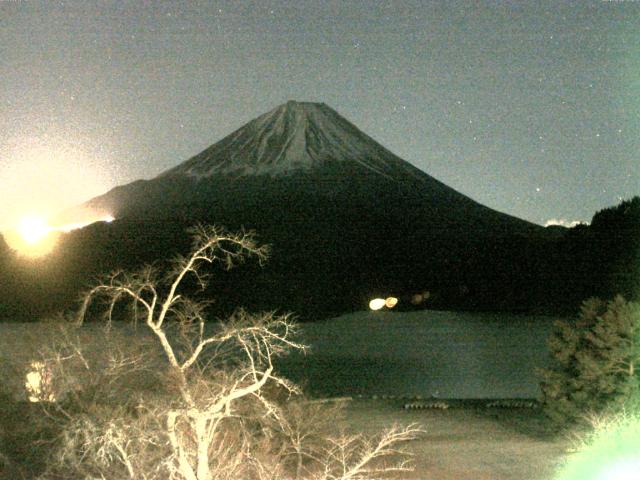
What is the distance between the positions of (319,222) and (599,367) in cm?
7149

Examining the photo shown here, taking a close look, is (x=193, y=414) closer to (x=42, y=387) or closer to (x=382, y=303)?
(x=42, y=387)

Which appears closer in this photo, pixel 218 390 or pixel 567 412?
pixel 218 390

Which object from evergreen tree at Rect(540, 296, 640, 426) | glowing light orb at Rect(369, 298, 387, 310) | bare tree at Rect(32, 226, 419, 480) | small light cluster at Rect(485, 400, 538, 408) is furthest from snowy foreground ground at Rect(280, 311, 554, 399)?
bare tree at Rect(32, 226, 419, 480)

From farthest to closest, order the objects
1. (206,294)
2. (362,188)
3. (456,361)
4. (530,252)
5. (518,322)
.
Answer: (362,188), (206,294), (530,252), (518,322), (456,361)

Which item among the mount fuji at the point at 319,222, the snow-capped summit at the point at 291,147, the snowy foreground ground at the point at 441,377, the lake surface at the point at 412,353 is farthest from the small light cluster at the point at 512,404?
the snow-capped summit at the point at 291,147

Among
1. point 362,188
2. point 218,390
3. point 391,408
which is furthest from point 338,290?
point 218,390

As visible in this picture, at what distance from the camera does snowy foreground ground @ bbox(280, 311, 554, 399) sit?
22.9 metres

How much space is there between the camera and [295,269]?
66.4 m

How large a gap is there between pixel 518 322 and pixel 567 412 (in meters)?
29.3

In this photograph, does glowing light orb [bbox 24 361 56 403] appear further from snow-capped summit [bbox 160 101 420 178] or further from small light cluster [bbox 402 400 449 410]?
snow-capped summit [bbox 160 101 420 178]

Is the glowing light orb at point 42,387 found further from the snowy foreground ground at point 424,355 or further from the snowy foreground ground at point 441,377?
the snowy foreground ground at point 424,355

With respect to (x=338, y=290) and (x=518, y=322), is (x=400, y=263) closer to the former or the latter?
(x=338, y=290)

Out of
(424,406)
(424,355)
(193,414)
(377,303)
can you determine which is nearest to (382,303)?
(377,303)

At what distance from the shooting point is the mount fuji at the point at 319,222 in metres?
53.2
